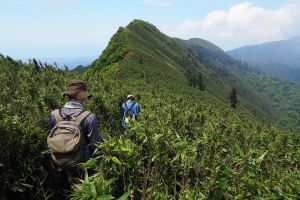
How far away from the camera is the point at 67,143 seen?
5.95m

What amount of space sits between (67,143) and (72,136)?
13 cm

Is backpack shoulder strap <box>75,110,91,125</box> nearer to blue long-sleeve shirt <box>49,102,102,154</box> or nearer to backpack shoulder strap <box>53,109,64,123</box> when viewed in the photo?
blue long-sleeve shirt <box>49,102,102,154</box>

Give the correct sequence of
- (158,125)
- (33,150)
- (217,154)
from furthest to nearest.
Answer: (33,150)
(158,125)
(217,154)

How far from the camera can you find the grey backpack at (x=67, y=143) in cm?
594

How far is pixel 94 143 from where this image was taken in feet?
20.1

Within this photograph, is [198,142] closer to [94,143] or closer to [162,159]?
[162,159]

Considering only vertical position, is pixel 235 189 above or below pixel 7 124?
below

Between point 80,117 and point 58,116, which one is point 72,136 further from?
point 58,116

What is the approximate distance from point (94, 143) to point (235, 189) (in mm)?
2313

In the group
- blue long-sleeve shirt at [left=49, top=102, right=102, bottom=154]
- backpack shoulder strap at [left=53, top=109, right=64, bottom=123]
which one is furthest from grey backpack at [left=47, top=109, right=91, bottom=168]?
backpack shoulder strap at [left=53, top=109, right=64, bottom=123]

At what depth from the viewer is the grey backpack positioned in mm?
5938

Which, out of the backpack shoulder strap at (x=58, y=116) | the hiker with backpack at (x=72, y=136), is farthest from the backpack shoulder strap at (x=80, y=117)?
the backpack shoulder strap at (x=58, y=116)

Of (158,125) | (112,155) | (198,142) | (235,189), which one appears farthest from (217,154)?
(112,155)

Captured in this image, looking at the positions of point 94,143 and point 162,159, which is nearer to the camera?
point 162,159
